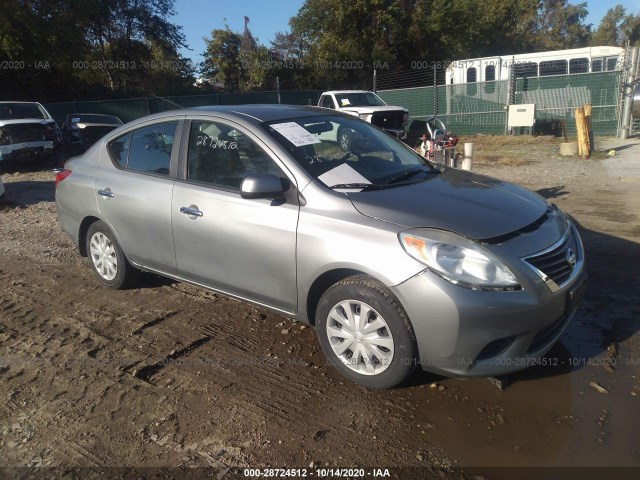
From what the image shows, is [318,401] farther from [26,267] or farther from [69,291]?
[26,267]

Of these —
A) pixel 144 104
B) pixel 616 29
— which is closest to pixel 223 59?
pixel 144 104

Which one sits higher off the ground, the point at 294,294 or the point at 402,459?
the point at 294,294

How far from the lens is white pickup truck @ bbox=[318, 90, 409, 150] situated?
15.8m

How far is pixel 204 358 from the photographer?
12.1ft

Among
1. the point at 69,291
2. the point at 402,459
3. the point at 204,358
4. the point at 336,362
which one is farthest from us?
the point at 69,291

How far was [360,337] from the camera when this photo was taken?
123 inches

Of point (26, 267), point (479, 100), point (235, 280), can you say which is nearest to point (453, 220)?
point (235, 280)

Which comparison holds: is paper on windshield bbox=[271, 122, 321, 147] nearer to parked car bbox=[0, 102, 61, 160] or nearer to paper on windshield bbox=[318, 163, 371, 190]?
paper on windshield bbox=[318, 163, 371, 190]

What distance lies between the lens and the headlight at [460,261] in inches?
111

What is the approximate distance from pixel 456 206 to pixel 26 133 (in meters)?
14.0

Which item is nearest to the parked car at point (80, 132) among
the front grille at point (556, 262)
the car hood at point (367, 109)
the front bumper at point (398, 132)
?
the car hood at point (367, 109)

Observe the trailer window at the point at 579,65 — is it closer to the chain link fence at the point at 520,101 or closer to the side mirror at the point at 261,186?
the chain link fence at the point at 520,101

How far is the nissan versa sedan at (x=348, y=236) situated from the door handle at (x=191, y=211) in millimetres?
19

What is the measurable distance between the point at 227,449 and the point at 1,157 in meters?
13.2
